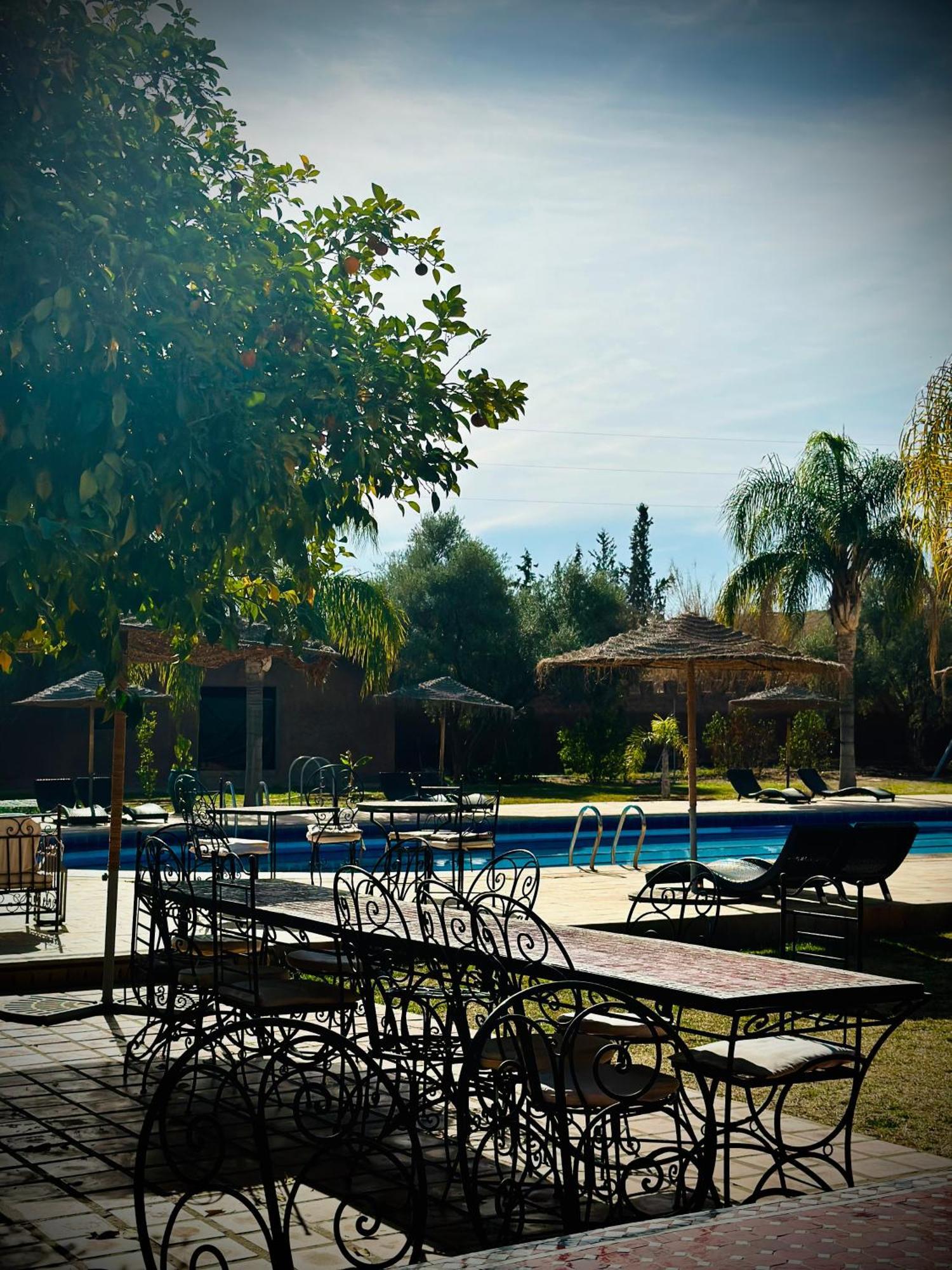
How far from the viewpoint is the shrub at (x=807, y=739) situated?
2956 centimetres

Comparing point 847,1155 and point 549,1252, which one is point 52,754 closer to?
point 847,1155

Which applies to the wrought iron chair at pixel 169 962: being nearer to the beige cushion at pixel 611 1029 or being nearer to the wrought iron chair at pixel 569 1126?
the wrought iron chair at pixel 569 1126

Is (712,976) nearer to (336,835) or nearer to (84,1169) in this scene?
(84,1169)

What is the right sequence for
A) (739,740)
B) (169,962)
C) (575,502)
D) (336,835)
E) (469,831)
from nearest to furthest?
1. (169,962)
2. (336,835)
3. (469,831)
4. (739,740)
5. (575,502)

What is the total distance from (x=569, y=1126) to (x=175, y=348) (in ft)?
9.25

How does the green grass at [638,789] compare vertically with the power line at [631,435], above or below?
below

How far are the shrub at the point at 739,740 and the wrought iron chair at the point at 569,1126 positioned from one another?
25297 millimetres

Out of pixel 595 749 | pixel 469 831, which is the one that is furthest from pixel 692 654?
pixel 595 749

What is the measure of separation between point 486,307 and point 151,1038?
6985 mm

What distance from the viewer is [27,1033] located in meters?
6.47

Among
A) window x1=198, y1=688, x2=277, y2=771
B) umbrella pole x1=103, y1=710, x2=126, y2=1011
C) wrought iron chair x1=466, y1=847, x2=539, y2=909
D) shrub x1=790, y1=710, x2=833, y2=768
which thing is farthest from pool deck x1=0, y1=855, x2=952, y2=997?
shrub x1=790, y1=710, x2=833, y2=768

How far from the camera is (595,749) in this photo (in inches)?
1089

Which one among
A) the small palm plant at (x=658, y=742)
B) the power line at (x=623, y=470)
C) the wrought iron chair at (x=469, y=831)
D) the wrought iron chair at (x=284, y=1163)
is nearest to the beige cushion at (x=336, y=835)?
the wrought iron chair at (x=469, y=831)

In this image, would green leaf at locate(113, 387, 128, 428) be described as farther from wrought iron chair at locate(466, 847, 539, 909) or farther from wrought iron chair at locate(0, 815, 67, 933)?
wrought iron chair at locate(0, 815, 67, 933)
